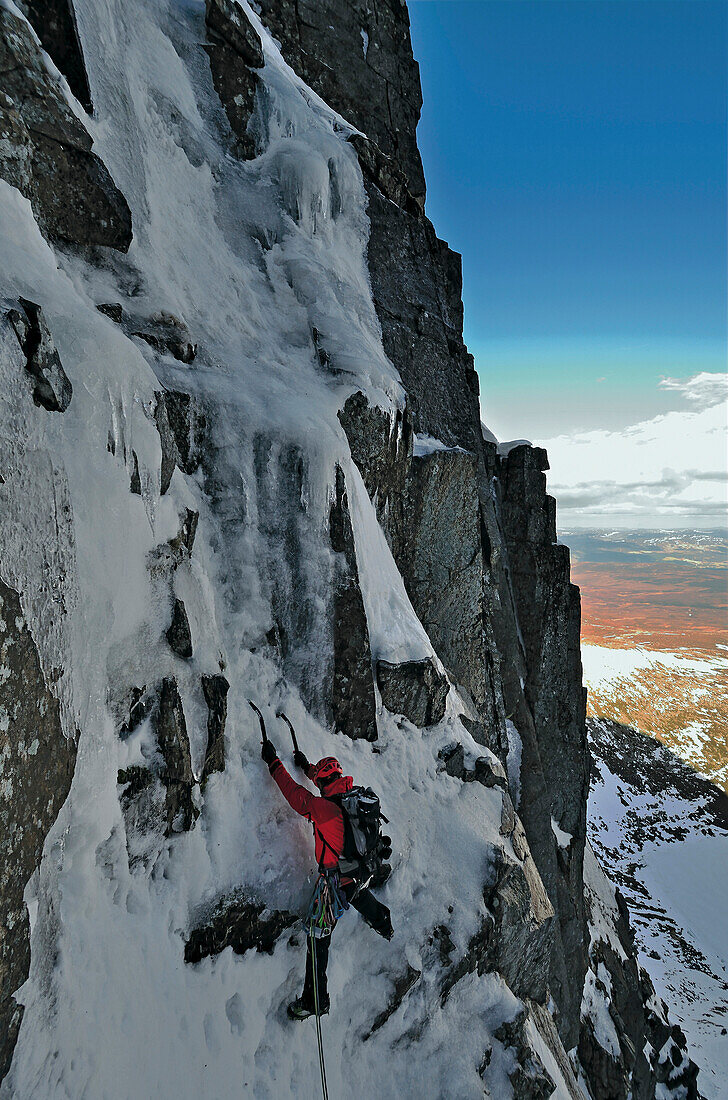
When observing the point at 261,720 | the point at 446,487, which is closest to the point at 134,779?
the point at 261,720

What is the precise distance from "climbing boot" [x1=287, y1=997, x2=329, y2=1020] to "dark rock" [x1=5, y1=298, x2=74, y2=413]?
724 centimetres

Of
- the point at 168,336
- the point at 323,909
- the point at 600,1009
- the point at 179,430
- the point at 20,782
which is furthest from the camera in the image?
the point at 600,1009

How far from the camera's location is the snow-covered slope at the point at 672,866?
2641 cm

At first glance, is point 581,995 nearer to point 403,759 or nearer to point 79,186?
point 403,759

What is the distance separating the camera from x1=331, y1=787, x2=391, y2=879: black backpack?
6.16 meters

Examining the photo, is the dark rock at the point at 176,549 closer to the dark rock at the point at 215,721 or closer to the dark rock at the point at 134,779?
the dark rock at the point at 215,721

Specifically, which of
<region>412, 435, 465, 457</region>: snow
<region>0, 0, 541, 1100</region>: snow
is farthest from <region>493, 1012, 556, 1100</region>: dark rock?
<region>412, 435, 465, 457</region>: snow

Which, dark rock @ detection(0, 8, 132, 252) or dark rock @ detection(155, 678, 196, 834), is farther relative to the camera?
dark rock @ detection(0, 8, 132, 252)

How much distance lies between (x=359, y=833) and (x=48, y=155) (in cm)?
1042

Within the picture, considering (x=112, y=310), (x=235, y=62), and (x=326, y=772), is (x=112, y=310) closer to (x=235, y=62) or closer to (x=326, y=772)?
(x=326, y=772)

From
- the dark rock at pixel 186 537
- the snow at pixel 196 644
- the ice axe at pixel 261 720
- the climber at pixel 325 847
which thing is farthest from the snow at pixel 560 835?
the dark rock at pixel 186 537

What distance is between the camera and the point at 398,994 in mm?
6637

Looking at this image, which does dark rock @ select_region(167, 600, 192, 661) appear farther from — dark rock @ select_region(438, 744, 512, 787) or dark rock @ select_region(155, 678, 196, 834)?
dark rock @ select_region(438, 744, 512, 787)

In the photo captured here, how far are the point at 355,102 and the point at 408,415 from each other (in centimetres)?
1365
